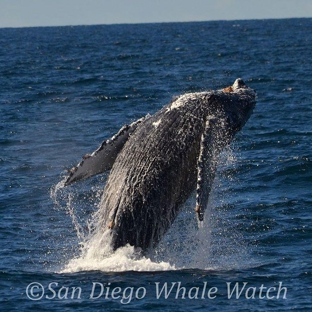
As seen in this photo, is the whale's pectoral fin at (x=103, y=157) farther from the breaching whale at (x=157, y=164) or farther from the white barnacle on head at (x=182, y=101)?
the white barnacle on head at (x=182, y=101)

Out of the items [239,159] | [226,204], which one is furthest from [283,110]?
[226,204]

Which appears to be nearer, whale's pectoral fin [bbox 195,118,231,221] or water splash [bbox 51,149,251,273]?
whale's pectoral fin [bbox 195,118,231,221]

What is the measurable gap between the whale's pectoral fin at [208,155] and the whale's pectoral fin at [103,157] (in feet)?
5.00

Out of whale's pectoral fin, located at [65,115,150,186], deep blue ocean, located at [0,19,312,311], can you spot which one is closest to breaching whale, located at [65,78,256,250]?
whale's pectoral fin, located at [65,115,150,186]

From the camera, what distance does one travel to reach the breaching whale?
1555 centimetres

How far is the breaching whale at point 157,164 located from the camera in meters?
15.5

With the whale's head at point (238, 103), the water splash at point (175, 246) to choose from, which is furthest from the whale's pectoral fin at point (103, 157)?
the whale's head at point (238, 103)

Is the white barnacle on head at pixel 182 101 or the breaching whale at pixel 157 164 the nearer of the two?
the breaching whale at pixel 157 164

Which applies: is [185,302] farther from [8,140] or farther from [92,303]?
[8,140]

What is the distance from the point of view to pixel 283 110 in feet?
126

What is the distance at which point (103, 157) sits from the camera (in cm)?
1612

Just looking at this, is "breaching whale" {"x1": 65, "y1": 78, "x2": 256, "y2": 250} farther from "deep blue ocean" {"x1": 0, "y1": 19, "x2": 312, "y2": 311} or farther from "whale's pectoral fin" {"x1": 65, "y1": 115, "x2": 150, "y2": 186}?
"deep blue ocean" {"x1": 0, "y1": 19, "x2": 312, "y2": 311}

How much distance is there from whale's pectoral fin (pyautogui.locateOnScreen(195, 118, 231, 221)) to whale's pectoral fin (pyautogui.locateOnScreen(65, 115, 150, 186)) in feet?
5.00

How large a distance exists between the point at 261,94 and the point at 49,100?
11115mm
